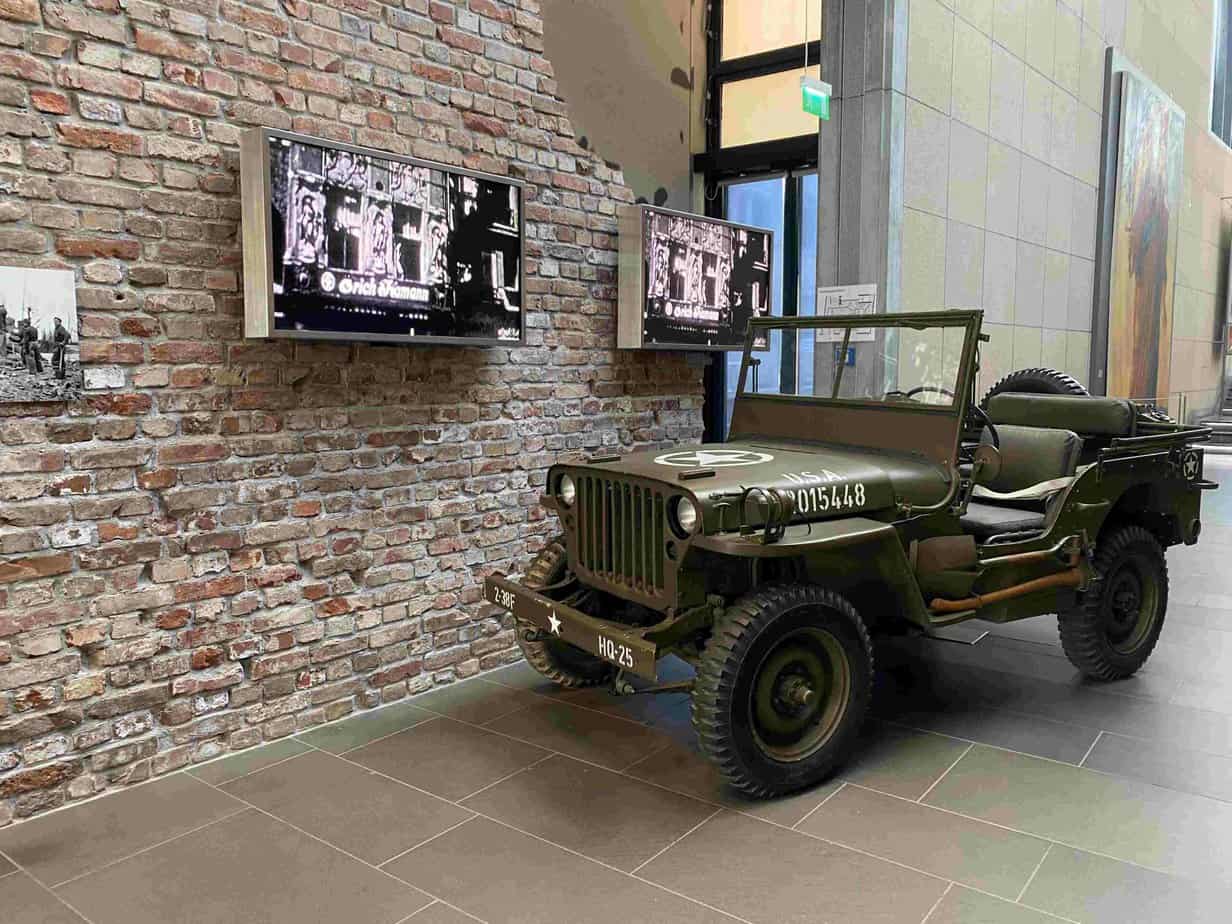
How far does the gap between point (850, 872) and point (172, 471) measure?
2.41m

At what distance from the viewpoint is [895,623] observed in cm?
365

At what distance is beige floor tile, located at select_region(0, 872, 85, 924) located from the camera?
7.95ft

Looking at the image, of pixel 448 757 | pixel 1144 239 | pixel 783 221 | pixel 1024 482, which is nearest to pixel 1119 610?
pixel 1024 482

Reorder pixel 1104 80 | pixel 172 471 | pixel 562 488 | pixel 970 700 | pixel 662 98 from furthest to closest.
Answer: pixel 1104 80
pixel 662 98
pixel 970 700
pixel 562 488
pixel 172 471

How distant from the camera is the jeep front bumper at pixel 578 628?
296 cm

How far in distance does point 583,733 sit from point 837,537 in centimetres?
123

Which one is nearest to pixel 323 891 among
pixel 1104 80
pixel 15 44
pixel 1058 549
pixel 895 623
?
pixel 895 623

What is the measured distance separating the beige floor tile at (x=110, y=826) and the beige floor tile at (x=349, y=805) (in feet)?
0.41

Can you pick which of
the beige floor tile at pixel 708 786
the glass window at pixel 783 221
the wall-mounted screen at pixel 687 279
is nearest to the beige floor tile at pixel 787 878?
the beige floor tile at pixel 708 786

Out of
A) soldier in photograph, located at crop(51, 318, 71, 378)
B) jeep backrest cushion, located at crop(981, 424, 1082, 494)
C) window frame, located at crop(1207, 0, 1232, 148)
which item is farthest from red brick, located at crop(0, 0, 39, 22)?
window frame, located at crop(1207, 0, 1232, 148)

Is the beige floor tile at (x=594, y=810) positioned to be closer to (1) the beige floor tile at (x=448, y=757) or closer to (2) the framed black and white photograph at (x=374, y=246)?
(1) the beige floor tile at (x=448, y=757)

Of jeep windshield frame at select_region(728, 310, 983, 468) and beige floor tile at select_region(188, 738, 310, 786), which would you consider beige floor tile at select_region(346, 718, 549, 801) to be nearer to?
beige floor tile at select_region(188, 738, 310, 786)

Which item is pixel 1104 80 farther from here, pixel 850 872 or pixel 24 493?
pixel 24 493

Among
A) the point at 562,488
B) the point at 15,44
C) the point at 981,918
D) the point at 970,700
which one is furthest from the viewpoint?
the point at 970,700
